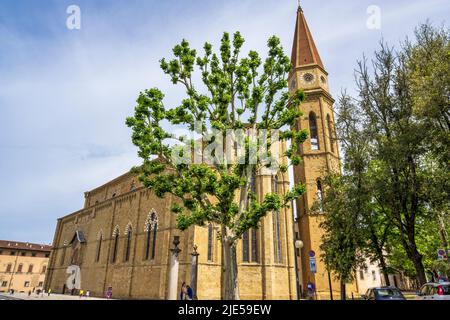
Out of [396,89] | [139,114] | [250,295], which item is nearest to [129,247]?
[250,295]

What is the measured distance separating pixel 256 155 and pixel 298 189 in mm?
2291

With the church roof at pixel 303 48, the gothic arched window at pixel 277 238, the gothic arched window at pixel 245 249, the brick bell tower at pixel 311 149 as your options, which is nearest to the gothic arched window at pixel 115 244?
the gothic arched window at pixel 245 249

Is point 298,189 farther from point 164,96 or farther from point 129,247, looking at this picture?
point 129,247

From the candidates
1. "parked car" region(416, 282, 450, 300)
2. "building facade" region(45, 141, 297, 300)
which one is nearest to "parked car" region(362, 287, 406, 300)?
"parked car" region(416, 282, 450, 300)

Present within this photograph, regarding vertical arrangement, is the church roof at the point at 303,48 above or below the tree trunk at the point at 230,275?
above

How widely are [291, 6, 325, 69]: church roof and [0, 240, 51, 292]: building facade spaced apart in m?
63.1

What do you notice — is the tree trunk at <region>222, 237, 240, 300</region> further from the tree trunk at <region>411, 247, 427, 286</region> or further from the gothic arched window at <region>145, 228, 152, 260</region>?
the gothic arched window at <region>145, 228, 152, 260</region>

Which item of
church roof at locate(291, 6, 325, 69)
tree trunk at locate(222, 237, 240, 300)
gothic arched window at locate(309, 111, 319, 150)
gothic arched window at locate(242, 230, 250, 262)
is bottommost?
tree trunk at locate(222, 237, 240, 300)

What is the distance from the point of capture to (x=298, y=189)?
11852mm

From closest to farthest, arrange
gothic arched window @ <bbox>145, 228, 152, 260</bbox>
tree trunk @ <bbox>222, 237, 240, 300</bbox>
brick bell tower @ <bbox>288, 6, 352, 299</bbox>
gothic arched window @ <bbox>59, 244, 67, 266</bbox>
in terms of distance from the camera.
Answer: tree trunk @ <bbox>222, 237, 240, 300</bbox> < brick bell tower @ <bbox>288, 6, 352, 299</bbox> < gothic arched window @ <bbox>145, 228, 152, 260</bbox> < gothic arched window @ <bbox>59, 244, 67, 266</bbox>

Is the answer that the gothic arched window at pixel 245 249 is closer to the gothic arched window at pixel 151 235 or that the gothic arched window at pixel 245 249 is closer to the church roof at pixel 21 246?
the gothic arched window at pixel 151 235

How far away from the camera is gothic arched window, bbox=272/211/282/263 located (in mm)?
22422

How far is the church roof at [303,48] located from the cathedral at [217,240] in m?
0.11

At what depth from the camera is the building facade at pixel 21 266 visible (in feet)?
186
